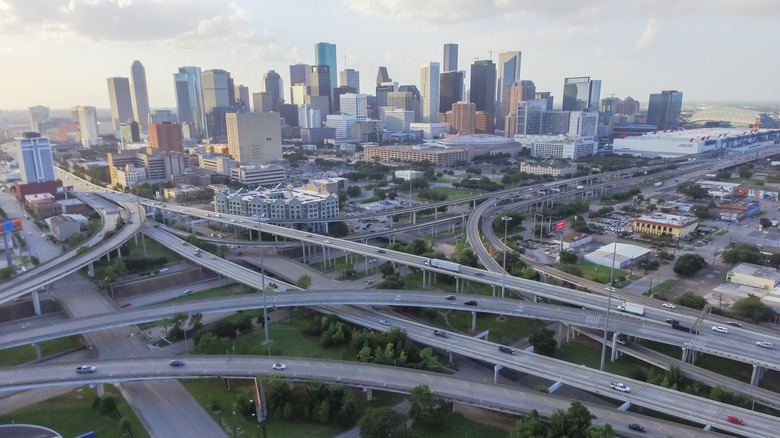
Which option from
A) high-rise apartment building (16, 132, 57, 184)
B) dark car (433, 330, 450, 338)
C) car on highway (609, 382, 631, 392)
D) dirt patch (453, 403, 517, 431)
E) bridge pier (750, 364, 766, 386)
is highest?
high-rise apartment building (16, 132, 57, 184)

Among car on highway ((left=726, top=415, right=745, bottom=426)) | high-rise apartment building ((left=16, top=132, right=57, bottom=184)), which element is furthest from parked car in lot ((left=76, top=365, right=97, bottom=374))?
high-rise apartment building ((left=16, top=132, right=57, bottom=184))

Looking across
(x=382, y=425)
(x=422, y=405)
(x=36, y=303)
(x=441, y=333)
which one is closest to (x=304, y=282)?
(x=441, y=333)

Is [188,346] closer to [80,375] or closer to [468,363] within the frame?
[80,375]

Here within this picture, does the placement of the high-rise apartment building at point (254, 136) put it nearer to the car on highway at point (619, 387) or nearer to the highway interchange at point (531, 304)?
the highway interchange at point (531, 304)

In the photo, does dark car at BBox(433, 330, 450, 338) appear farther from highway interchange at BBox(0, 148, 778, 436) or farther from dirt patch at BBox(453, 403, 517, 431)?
dirt patch at BBox(453, 403, 517, 431)

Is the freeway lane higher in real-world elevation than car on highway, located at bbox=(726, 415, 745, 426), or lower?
lower

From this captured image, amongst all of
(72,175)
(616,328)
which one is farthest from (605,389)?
(72,175)
